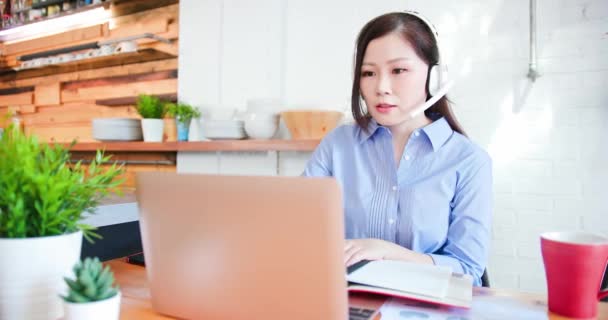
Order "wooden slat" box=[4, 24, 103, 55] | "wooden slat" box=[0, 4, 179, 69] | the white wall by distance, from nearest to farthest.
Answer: the white wall < "wooden slat" box=[0, 4, 179, 69] < "wooden slat" box=[4, 24, 103, 55]

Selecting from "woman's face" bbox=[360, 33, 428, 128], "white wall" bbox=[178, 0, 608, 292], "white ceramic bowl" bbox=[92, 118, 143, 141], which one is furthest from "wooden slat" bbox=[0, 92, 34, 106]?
"woman's face" bbox=[360, 33, 428, 128]

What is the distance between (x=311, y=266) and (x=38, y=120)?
4.32 metres

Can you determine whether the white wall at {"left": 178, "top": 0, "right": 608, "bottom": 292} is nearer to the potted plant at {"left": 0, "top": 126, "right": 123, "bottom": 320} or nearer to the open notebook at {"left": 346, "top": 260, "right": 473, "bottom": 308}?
the open notebook at {"left": 346, "top": 260, "right": 473, "bottom": 308}

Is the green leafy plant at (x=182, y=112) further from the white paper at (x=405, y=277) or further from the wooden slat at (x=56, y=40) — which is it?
the white paper at (x=405, y=277)

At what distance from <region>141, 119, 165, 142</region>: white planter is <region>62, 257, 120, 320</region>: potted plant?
2.53 m

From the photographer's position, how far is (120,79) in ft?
11.3

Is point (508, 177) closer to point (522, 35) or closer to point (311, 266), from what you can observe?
point (522, 35)

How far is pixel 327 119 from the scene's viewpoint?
2.27m

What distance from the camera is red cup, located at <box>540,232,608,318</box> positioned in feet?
1.90

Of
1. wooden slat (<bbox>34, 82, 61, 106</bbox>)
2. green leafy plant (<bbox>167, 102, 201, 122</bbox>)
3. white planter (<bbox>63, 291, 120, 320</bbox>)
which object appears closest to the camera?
white planter (<bbox>63, 291, 120, 320</bbox>)

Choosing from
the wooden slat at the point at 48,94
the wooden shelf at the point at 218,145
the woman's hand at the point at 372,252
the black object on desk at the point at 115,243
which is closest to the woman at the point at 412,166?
the woman's hand at the point at 372,252

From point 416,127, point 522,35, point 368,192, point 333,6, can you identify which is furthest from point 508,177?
point 333,6

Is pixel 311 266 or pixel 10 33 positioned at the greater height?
pixel 10 33

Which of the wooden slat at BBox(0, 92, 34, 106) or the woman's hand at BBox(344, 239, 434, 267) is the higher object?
the wooden slat at BBox(0, 92, 34, 106)
